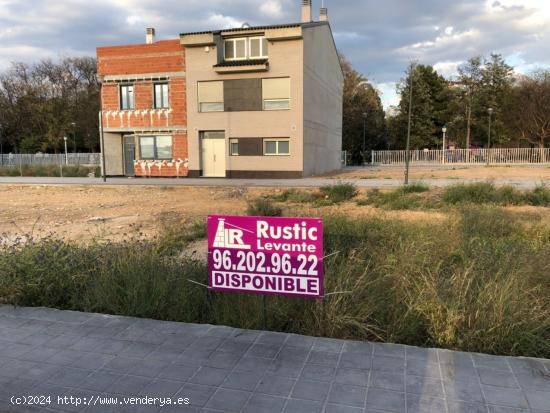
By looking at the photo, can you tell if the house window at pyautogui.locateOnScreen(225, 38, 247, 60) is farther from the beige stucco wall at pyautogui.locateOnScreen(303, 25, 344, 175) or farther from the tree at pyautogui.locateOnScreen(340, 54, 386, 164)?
the tree at pyautogui.locateOnScreen(340, 54, 386, 164)

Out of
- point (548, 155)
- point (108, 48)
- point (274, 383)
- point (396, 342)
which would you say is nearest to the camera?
point (274, 383)

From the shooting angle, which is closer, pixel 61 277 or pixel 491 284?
pixel 491 284

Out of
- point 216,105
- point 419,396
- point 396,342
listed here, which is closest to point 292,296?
point 396,342

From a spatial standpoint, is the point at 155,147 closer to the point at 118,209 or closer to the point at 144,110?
the point at 144,110

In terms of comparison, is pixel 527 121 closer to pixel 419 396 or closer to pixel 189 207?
pixel 189 207

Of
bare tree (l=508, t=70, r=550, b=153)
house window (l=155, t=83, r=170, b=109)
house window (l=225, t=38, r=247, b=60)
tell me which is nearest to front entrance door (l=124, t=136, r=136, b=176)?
house window (l=155, t=83, r=170, b=109)

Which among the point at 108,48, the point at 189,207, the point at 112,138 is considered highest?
the point at 108,48

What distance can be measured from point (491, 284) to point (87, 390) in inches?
140

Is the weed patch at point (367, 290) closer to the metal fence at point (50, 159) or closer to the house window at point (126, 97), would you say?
the house window at point (126, 97)

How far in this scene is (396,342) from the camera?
4.22 m

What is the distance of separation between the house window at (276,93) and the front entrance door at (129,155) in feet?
36.2

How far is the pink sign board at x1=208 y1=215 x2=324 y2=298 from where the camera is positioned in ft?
14.0

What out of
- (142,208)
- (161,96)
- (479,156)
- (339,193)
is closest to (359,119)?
(479,156)

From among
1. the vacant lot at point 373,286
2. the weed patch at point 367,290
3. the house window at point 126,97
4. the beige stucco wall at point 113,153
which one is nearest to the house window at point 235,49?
the house window at point 126,97
